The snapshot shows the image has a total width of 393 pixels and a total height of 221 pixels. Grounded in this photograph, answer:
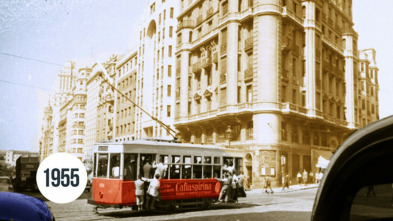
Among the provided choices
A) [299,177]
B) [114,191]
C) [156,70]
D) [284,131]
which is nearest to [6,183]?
[114,191]

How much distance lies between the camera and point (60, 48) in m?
11.8

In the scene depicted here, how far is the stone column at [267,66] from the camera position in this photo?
48.4 ft

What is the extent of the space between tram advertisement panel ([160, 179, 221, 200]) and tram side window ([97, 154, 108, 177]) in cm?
170

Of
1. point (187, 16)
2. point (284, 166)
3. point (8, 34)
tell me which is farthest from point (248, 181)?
point (8, 34)

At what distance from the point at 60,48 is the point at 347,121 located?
360 inches

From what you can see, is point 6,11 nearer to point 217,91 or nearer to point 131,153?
point 131,153

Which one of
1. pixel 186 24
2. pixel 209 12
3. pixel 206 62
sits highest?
pixel 209 12

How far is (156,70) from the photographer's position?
1552 cm

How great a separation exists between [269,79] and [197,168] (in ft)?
18.6

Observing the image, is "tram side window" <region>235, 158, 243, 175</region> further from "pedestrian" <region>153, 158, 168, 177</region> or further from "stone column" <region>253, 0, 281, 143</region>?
"pedestrian" <region>153, 158, 168, 177</region>

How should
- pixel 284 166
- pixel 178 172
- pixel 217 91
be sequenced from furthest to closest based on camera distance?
1. pixel 217 91
2. pixel 284 166
3. pixel 178 172

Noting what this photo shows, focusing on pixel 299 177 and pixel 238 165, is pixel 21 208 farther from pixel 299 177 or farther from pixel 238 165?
pixel 238 165

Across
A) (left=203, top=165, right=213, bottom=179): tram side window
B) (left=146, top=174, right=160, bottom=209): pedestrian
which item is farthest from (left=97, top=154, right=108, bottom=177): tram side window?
(left=203, top=165, right=213, bottom=179): tram side window

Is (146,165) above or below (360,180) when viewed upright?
below
